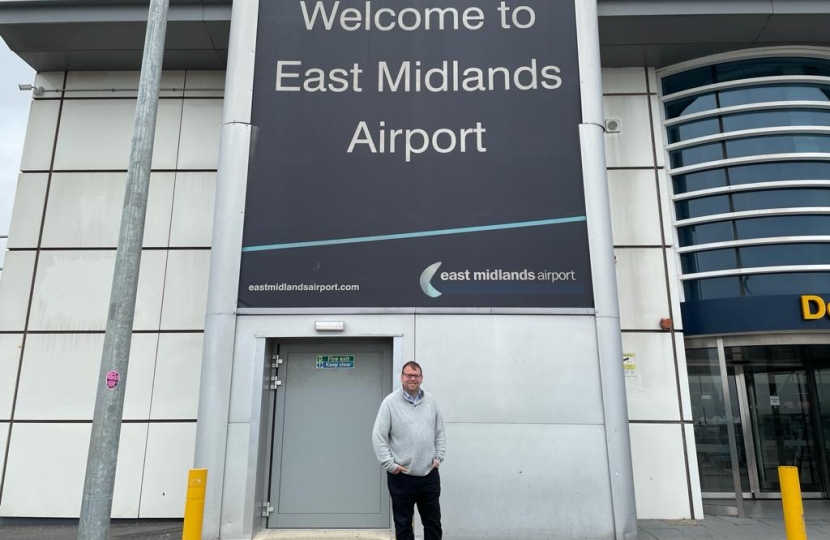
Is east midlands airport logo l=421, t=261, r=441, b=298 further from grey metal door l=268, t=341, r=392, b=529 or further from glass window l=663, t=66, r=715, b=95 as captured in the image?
glass window l=663, t=66, r=715, b=95

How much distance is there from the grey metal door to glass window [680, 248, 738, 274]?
4863 millimetres

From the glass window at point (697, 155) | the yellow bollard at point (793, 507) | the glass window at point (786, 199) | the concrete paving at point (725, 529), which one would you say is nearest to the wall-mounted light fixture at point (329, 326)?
the concrete paving at point (725, 529)

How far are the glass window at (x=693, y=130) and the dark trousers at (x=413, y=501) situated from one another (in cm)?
688

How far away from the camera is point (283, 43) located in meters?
7.96

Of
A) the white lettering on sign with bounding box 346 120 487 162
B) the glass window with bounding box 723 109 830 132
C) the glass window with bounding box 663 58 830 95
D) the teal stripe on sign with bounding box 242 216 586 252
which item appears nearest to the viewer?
the teal stripe on sign with bounding box 242 216 586 252

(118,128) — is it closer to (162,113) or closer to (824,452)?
(162,113)

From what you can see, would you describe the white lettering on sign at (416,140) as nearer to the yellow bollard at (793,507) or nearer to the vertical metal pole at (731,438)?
the vertical metal pole at (731,438)

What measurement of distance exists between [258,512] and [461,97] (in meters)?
5.74

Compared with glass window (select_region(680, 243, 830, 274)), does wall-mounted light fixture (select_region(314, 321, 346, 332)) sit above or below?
below

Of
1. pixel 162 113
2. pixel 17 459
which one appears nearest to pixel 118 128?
pixel 162 113

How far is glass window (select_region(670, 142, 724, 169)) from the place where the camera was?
904 cm

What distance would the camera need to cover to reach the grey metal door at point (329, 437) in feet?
22.6

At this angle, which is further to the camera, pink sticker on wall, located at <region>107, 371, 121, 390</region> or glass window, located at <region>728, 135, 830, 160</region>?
glass window, located at <region>728, 135, 830, 160</region>

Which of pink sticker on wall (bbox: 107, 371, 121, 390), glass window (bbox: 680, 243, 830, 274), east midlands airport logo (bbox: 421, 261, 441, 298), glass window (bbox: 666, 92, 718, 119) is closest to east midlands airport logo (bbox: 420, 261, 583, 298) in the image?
east midlands airport logo (bbox: 421, 261, 441, 298)
